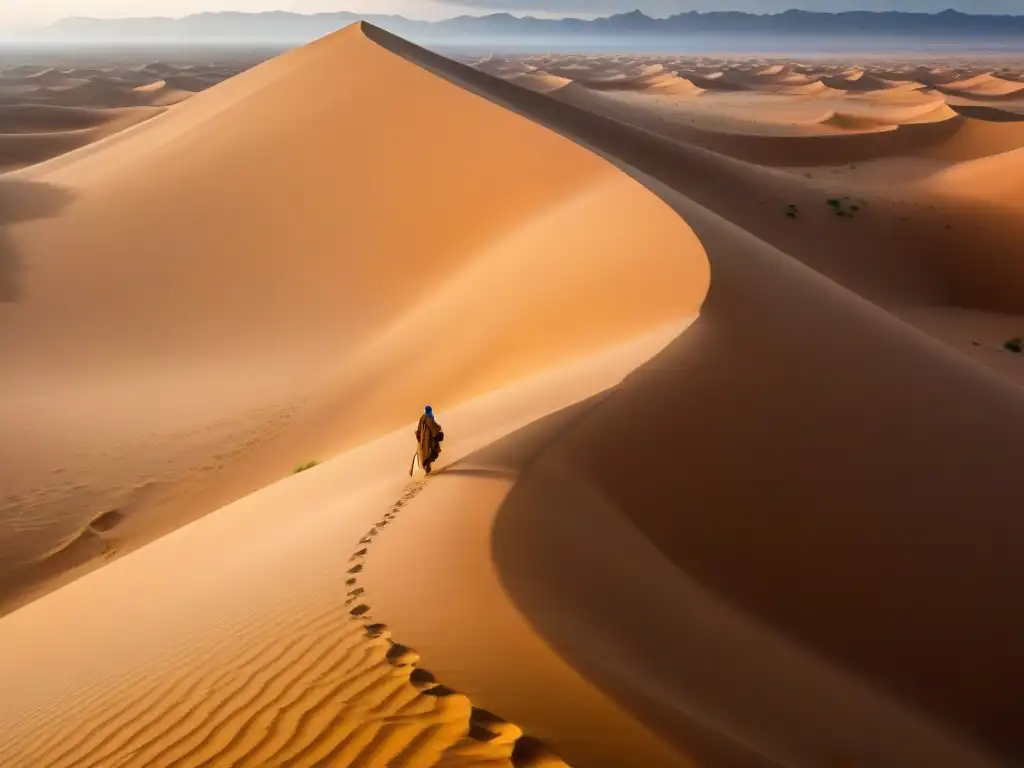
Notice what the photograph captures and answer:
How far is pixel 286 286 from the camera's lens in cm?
1658

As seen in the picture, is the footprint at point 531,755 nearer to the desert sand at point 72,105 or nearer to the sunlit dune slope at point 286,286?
the sunlit dune slope at point 286,286

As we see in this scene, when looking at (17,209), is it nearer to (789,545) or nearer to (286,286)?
(286,286)

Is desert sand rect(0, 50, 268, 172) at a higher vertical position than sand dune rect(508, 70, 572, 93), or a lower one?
lower

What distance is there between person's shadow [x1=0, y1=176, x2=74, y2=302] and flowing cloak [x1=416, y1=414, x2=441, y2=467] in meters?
13.5

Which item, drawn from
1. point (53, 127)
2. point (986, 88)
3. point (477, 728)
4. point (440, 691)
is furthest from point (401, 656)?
point (986, 88)

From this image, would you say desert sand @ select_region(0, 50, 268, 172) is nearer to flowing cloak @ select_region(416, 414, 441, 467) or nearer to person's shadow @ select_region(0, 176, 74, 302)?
person's shadow @ select_region(0, 176, 74, 302)

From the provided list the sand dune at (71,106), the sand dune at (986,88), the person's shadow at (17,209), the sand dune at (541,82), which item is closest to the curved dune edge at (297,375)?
the person's shadow at (17,209)

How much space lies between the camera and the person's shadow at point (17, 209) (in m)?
17.0

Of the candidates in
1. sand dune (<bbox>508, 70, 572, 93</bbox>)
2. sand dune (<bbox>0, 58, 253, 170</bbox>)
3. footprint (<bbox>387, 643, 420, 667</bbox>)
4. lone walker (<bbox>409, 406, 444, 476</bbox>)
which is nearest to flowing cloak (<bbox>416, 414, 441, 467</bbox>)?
lone walker (<bbox>409, 406, 444, 476</bbox>)

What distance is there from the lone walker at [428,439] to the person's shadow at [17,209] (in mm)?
13506

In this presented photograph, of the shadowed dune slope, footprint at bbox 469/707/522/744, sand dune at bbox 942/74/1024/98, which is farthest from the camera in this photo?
sand dune at bbox 942/74/1024/98

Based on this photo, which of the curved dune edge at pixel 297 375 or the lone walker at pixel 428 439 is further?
the lone walker at pixel 428 439

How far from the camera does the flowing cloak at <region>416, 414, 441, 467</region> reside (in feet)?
20.2

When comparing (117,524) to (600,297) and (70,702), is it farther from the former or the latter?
(600,297)
